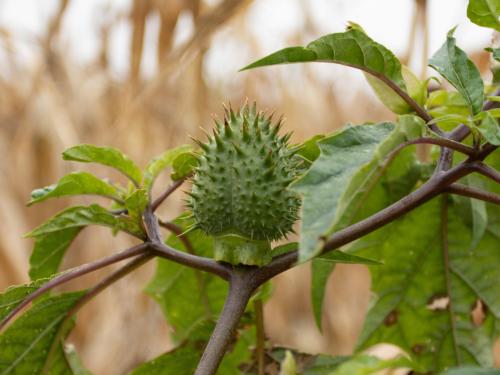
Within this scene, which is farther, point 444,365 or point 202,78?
point 202,78

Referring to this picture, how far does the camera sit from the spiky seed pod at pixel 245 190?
732 millimetres

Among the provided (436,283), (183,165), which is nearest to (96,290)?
(183,165)

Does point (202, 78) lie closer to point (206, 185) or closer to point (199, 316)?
point (199, 316)

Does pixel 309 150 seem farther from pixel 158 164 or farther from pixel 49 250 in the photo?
pixel 49 250

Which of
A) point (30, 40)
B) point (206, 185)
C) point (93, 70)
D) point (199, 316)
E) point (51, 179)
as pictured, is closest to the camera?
point (206, 185)

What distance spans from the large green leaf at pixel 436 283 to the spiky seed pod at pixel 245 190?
0.32 m

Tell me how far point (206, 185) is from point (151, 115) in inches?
117

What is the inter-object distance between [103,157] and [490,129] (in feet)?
1.51

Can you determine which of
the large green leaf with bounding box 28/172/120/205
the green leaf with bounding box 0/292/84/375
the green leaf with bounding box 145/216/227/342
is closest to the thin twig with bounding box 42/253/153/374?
the green leaf with bounding box 0/292/84/375

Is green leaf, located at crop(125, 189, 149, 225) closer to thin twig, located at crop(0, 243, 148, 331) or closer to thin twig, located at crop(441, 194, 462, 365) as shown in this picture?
thin twig, located at crop(0, 243, 148, 331)

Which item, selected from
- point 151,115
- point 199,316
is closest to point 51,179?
point 151,115

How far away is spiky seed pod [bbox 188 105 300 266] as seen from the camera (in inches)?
28.8

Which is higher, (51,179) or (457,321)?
(51,179)

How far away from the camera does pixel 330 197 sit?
0.52 m
